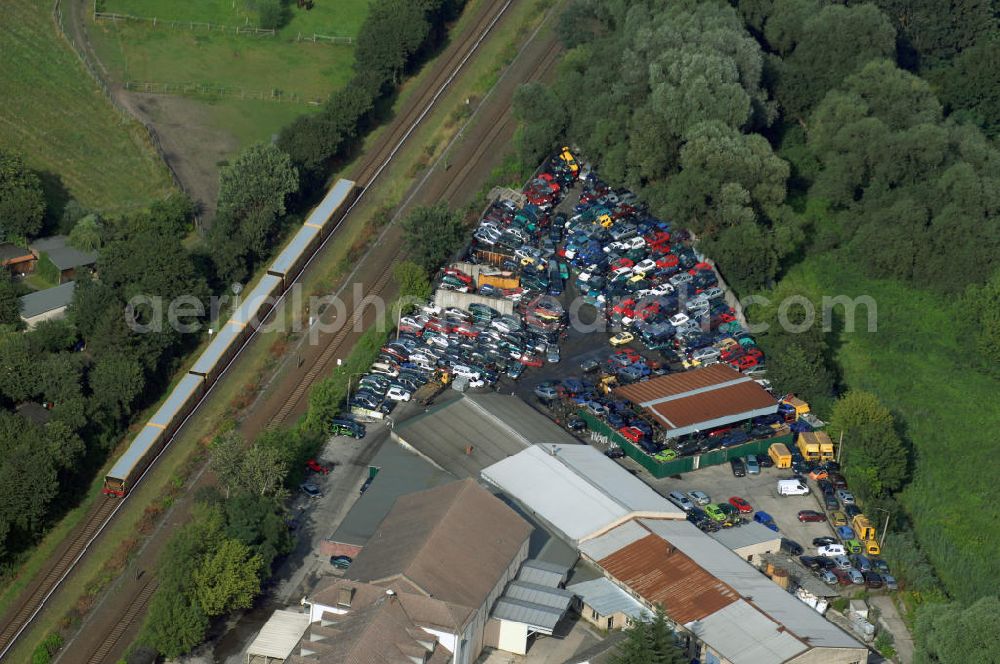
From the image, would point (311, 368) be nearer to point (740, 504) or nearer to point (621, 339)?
point (621, 339)

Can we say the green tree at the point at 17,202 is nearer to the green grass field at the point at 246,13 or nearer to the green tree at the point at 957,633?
the green grass field at the point at 246,13

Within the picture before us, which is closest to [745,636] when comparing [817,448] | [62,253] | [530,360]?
[817,448]

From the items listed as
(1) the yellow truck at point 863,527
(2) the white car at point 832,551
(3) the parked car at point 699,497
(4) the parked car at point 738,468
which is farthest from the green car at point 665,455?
(1) the yellow truck at point 863,527

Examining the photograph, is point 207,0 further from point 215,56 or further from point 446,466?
point 446,466

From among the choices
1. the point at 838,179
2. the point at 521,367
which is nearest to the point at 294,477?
the point at 521,367

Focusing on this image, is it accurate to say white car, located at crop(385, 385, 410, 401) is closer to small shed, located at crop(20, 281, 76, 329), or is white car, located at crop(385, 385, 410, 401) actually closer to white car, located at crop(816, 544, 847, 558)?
small shed, located at crop(20, 281, 76, 329)

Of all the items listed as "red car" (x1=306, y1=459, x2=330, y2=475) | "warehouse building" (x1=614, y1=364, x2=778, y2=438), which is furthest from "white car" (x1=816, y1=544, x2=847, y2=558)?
"red car" (x1=306, y1=459, x2=330, y2=475)
